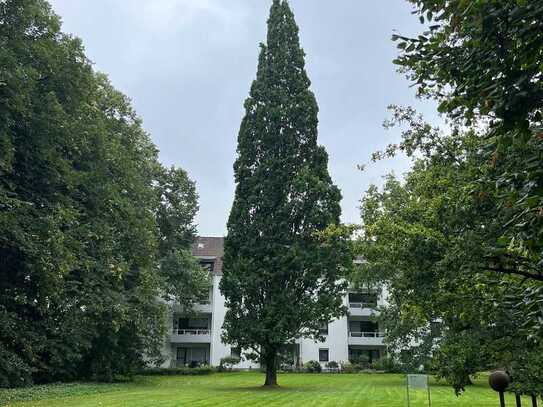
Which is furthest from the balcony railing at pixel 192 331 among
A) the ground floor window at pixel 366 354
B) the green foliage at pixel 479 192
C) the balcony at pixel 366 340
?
the green foliage at pixel 479 192

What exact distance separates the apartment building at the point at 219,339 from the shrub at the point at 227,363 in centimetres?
155

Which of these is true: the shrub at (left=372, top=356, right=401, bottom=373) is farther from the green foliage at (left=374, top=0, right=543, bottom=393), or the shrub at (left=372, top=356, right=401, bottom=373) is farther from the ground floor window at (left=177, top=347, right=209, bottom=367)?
the green foliage at (left=374, top=0, right=543, bottom=393)

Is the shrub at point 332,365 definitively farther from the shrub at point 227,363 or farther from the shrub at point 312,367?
the shrub at point 227,363

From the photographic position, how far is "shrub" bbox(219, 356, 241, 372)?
42406mm

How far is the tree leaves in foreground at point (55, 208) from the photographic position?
53.1ft

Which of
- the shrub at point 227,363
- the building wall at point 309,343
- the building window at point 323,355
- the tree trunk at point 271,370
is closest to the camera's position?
the tree trunk at point 271,370

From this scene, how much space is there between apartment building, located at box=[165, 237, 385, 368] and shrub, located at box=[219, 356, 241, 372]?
155 cm

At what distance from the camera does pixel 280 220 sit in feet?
81.1

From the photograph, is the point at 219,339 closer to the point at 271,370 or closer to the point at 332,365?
the point at 332,365

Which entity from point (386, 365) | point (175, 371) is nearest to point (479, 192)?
point (175, 371)

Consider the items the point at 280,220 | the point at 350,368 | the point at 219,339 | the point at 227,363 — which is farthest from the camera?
the point at 219,339

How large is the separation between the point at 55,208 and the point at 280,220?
1055 centimetres

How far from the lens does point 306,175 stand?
24.2m

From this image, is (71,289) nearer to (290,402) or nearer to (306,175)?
(290,402)
